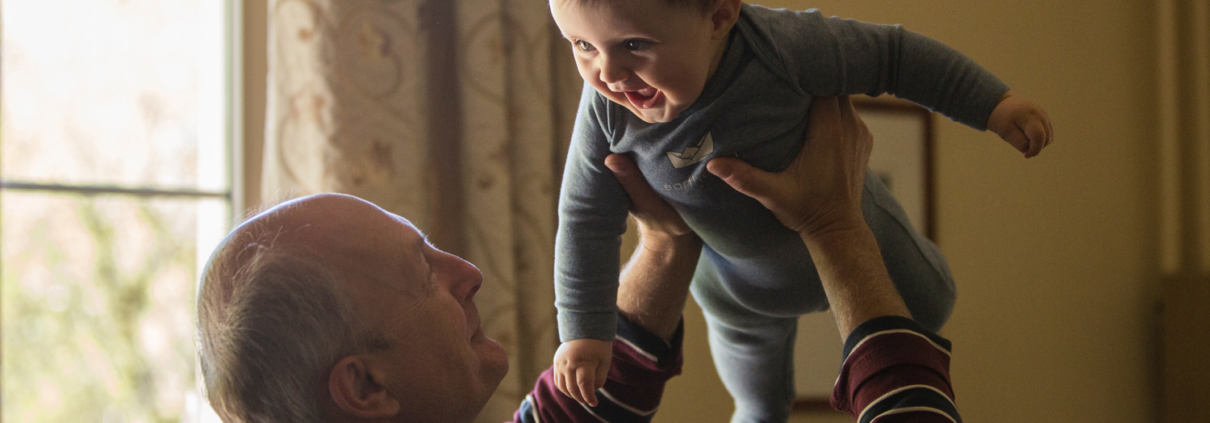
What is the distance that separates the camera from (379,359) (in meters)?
0.88

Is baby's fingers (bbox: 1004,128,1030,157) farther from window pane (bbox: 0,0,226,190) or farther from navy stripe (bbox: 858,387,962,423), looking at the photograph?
window pane (bbox: 0,0,226,190)

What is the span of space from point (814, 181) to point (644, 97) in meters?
0.21

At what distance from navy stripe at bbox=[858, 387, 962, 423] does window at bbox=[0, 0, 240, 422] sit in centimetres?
164

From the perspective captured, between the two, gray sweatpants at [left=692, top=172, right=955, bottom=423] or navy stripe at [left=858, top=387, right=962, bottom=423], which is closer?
navy stripe at [left=858, top=387, right=962, bottom=423]

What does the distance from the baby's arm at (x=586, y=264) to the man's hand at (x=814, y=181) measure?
154 millimetres

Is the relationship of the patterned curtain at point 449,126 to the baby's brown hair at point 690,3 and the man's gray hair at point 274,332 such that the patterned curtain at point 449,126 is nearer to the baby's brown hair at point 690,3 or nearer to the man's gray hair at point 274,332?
the man's gray hair at point 274,332

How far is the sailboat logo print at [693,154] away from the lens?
0.88 m

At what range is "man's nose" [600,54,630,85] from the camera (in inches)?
31.8

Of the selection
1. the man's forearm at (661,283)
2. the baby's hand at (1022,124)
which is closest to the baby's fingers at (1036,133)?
the baby's hand at (1022,124)

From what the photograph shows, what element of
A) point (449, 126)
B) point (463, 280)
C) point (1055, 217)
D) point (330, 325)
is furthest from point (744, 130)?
point (1055, 217)

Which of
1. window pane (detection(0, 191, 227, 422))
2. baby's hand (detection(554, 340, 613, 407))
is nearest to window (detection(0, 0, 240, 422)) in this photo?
window pane (detection(0, 191, 227, 422))

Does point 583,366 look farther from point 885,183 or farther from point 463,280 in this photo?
point 885,183

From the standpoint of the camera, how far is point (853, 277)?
0.84 m

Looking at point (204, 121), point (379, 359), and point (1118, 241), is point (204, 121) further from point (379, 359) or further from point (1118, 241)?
point (1118, 241)
